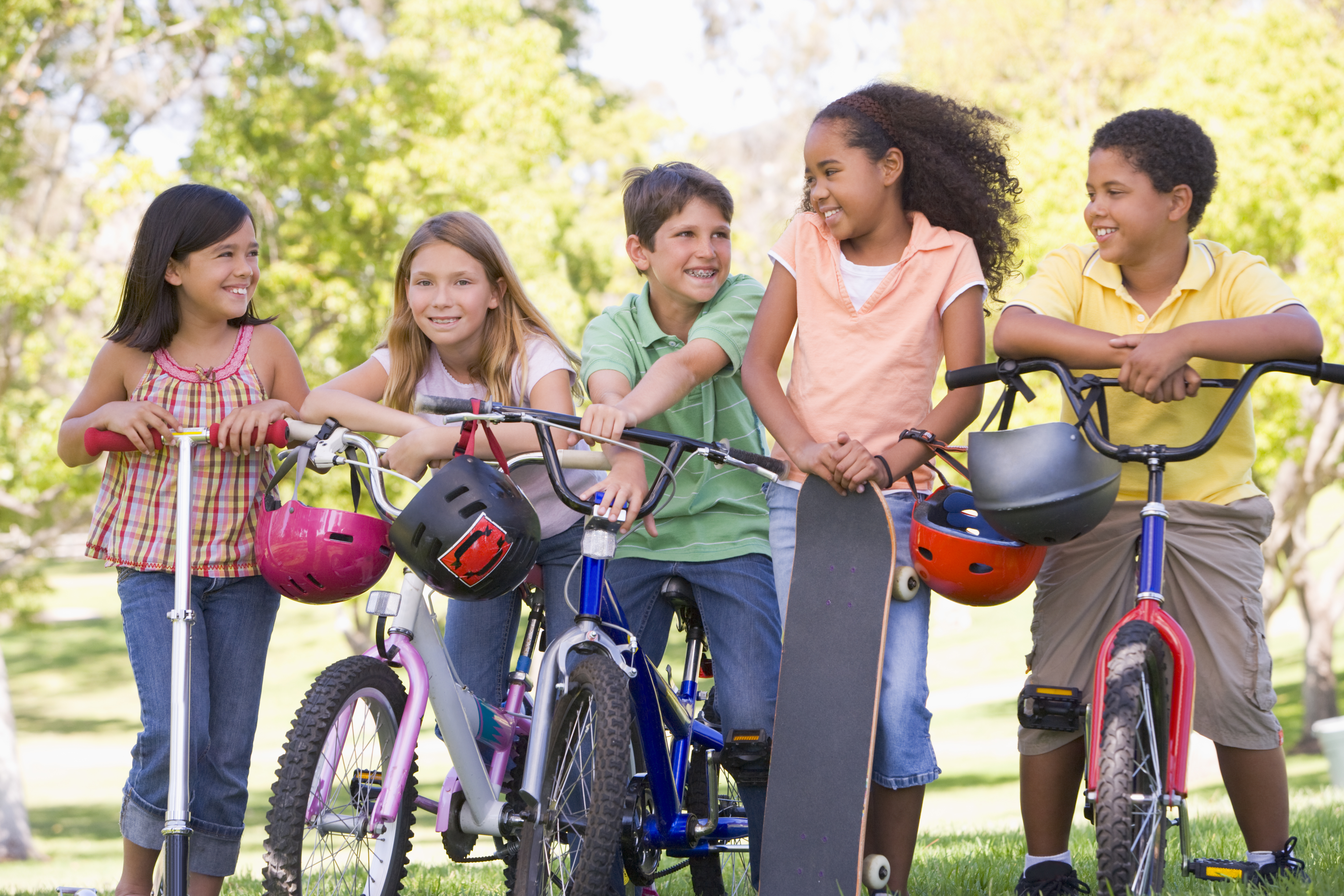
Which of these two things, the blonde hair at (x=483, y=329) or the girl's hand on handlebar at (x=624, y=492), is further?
the blonde hair at (x=483, y=329)

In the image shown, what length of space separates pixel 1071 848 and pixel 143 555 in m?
3.35

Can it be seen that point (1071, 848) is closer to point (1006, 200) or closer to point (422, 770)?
point (1006, 200)

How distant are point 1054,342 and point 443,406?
1.56m

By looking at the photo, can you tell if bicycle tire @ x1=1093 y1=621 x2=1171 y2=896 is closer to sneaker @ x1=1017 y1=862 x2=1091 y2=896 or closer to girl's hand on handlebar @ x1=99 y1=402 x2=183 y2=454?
sneaker @ x1=1017 y1=862 x2=1091 y2=896

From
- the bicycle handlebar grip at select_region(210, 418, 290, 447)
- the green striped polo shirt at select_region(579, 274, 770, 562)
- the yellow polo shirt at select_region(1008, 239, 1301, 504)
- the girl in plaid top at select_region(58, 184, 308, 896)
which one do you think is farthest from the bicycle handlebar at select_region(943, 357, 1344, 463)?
the girl in plaid top at select_region(58, 184, 308, 896)

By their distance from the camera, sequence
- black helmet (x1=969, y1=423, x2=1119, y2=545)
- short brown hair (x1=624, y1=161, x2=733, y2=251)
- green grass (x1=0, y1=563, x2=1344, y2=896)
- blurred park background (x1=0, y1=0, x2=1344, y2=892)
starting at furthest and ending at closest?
blurred park background (x1=0, y1=0, x2=1344, y2=892), green grass (x1=0, y1=563, x2=1344, y2=896), short brown hair (x1=624, y1=161, x2=733, y2=251), black helmet (x1=969, y1=423, x2=1119, y2=545)

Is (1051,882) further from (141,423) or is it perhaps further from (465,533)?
(141,423)

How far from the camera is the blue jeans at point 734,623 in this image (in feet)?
11.8

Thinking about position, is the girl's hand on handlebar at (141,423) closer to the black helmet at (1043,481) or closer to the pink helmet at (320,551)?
the pink helmet at (320,551)

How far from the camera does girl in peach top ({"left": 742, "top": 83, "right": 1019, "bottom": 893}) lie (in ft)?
10.8

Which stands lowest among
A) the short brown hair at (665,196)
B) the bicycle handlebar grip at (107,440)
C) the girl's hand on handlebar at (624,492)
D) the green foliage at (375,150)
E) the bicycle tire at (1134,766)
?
the bicycle tire at (1134,766)

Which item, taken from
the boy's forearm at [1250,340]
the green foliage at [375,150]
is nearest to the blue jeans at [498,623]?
the boy's forearm at [1250,340]

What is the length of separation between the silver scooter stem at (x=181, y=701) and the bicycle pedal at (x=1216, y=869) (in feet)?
8.02

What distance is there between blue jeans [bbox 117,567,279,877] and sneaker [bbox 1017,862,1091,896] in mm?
2179
